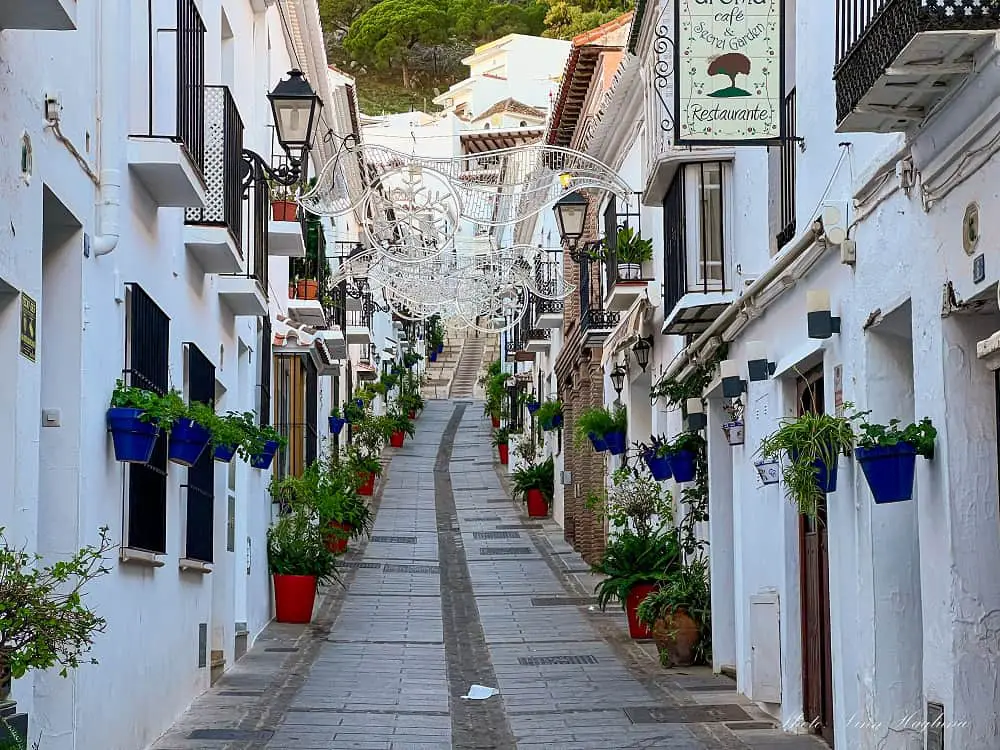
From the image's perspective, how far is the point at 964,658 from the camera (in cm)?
672

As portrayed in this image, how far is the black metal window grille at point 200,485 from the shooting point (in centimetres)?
1188

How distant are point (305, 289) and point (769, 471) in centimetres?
1149

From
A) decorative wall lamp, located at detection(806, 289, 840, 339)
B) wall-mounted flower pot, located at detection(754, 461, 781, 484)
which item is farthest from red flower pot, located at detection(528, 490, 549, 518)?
decorative wall lamp, located at detection(806, 289, 840, 339)

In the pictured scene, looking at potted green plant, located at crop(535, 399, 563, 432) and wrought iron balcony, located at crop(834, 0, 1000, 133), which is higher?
wrought iron balcony, located at crop(834, 0, 1000, 133)

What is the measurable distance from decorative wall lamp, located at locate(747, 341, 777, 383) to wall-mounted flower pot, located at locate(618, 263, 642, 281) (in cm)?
665

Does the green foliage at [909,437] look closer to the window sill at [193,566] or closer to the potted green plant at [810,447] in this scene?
the potted green plant at [810,447]

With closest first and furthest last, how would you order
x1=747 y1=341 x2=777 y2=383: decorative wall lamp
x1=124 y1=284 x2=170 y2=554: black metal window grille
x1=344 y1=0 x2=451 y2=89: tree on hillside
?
1. x1=124 y1=284 x2=170 y2=554: black metal window grille
2. x1=747 y1=341 x2=777 y2=383: decorative wall lamp
3. x1=344 y1=0 x2=451 y2=89: tree on hillside

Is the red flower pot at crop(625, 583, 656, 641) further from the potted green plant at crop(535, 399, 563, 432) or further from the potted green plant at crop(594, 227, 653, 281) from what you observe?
the potted green plant at crop(535, 399, 563, 432)

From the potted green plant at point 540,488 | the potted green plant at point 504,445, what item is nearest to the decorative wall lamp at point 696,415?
the potted green plant at point 540,488

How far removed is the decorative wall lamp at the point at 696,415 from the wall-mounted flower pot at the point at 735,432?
56.7 inches

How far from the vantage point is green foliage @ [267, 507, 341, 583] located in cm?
1789

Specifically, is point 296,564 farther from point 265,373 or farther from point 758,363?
point 758,363

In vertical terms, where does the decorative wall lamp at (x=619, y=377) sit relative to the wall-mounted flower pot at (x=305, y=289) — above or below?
below

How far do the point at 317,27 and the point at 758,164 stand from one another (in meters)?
10.7
